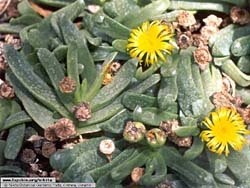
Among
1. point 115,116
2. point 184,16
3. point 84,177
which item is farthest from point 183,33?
point 84,177

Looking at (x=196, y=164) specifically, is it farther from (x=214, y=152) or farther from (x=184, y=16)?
(x=184, y=16)

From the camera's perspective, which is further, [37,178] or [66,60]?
[66,60]

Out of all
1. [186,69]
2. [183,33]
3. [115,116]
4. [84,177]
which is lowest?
[84,177]

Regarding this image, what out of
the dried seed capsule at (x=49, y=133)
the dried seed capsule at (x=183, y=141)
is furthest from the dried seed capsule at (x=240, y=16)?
the dried seed capsule at (x=49, y=133)

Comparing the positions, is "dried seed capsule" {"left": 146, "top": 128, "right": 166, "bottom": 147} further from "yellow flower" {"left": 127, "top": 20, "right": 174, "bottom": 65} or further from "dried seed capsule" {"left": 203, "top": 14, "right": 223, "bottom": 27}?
"dried seed capsule" {"left": 203, "top": 14, "right": 223, "bottom": 27}

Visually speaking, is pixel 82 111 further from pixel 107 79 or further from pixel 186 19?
pixel 186 19

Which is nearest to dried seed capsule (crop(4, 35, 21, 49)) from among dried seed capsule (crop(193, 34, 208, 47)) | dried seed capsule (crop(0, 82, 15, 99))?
dried seed capsule (crop(0, 82, 15, 99))
